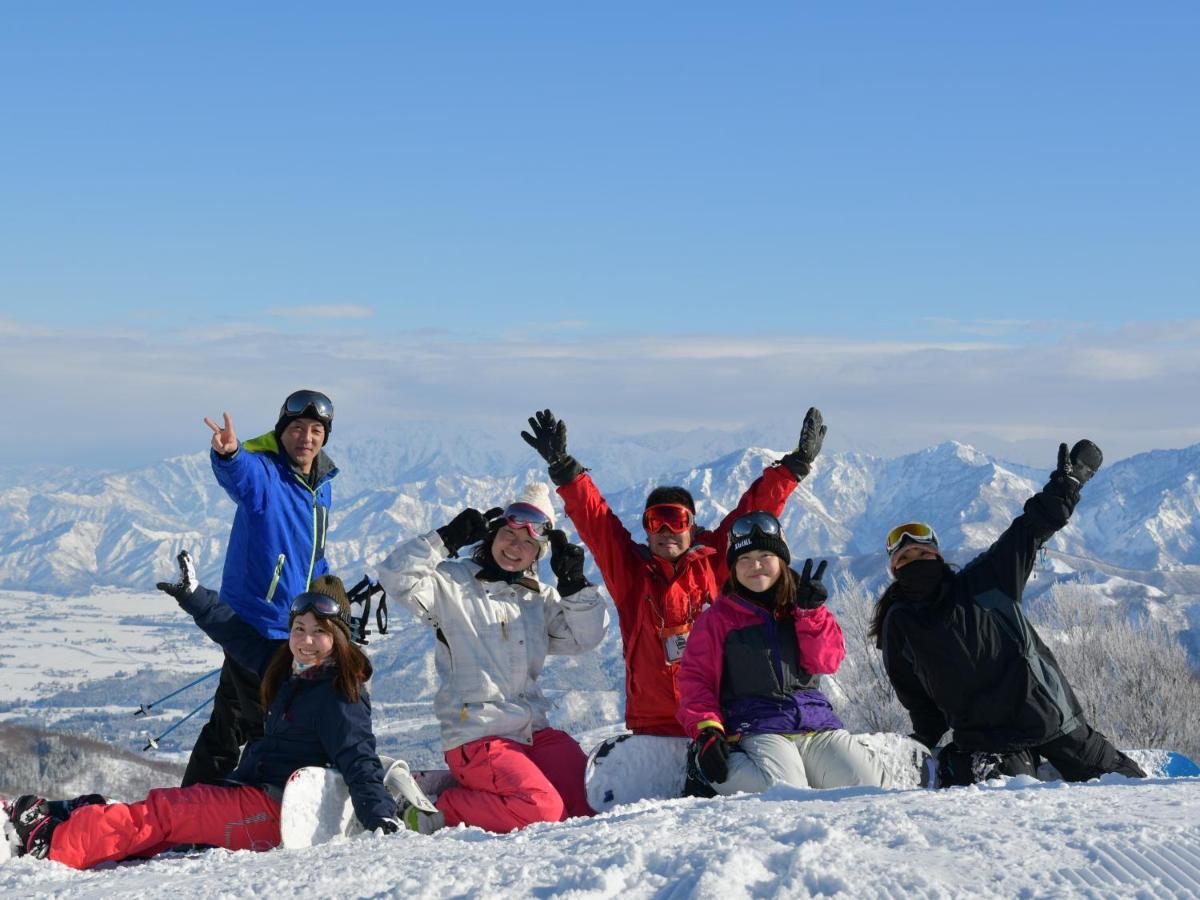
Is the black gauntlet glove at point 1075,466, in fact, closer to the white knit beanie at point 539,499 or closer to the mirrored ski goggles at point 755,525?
the mirrored ski goggles at point 755,525

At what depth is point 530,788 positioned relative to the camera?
237 inches

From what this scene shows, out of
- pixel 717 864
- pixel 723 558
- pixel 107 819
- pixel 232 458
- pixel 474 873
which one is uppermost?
pixel 232 458

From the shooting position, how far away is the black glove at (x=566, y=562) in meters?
6.45

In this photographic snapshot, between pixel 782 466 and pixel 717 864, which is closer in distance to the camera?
pixel 717 864

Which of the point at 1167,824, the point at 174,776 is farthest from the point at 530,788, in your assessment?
the point at 174,776

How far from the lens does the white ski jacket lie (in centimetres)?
632

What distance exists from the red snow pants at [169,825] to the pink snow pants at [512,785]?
995 millimetres

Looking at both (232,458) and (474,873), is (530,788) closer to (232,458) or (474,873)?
(474,873)

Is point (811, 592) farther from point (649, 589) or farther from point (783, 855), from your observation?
point (783, 855)

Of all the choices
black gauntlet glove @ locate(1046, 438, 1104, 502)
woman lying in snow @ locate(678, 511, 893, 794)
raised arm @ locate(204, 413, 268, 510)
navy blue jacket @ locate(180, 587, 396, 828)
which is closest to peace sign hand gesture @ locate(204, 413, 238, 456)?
raised arm @ locate(204, 413, 268, 510)

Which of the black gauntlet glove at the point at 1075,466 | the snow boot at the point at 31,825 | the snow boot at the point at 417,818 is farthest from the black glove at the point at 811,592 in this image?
the snow boot at the point at 31,825

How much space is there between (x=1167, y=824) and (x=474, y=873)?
95.6 inches

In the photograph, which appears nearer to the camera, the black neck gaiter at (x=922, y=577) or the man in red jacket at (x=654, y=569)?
the black neck gaiter at (x=922, y=577)

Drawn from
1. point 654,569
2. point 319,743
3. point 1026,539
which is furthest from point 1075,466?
point 319,743
